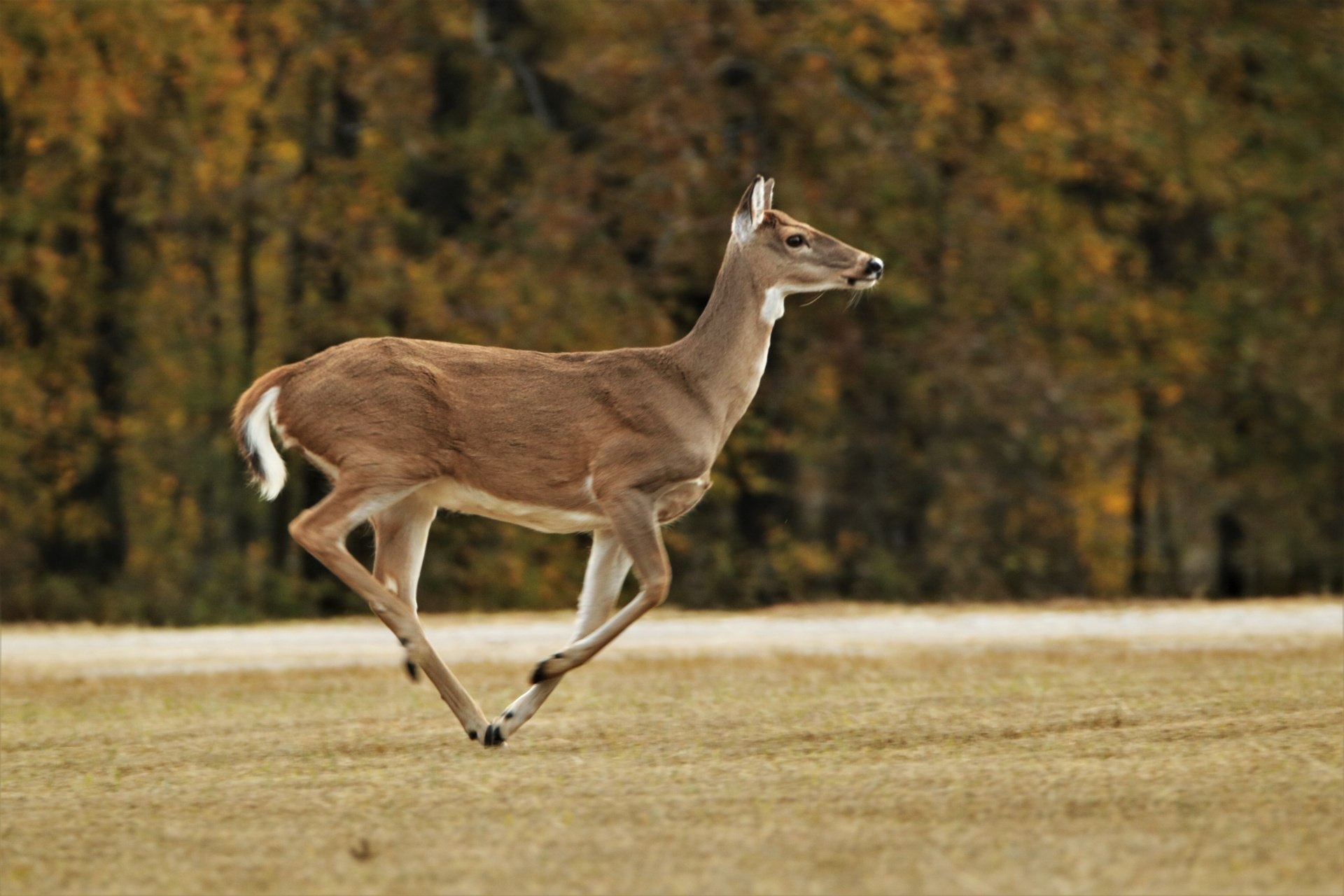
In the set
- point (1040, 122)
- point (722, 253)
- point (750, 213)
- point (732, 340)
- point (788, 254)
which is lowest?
point (732, 340)

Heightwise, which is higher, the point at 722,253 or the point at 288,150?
the point at 288,150

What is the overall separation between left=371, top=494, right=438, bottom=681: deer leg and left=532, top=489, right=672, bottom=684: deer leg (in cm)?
87

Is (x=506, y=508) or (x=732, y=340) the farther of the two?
(x=732, y=340)

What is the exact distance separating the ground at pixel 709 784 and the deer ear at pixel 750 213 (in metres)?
2.28

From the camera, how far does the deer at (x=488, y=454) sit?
30.2 ft

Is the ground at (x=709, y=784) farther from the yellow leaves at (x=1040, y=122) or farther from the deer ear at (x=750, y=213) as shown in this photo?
the yellow leaves at (x=1040, y=122)

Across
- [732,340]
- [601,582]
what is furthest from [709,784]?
[732,340]

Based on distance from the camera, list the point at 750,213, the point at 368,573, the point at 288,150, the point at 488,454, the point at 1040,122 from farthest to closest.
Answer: the point at 288,150 < the point at 1040,122 < the point at 750,213 < the point at 488,454 < the point at 368,573

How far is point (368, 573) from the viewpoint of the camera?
902cm

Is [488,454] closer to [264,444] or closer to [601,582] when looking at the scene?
[601,582]

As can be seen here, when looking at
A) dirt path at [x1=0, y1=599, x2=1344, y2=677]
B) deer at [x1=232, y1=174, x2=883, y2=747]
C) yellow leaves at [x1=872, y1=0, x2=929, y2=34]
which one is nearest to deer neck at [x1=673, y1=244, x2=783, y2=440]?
deer at [x1=232, y1=174, x2=883, y2=747]

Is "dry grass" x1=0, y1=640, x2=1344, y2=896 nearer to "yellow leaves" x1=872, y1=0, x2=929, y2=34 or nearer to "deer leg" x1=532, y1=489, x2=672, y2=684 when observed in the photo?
"deer leg" x1=532, y1=489, x2=672, y2=684

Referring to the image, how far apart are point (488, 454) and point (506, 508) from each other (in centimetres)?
28

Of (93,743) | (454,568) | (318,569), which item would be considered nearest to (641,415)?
(93,743)
